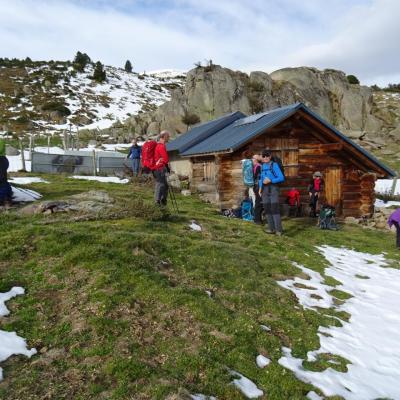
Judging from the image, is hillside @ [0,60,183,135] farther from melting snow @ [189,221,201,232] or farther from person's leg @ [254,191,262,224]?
melting snow @ [189,221,201,232]

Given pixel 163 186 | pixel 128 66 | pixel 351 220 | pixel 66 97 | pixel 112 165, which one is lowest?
pixel 351 220

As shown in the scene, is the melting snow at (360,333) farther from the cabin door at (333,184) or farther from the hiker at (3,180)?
the cabin door at (333,184)

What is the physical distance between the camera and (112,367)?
14.1ft

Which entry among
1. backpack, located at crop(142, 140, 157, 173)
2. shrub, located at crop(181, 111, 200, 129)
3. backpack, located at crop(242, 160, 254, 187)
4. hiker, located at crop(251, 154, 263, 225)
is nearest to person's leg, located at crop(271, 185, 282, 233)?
hiker, located at crop(251, 154, 263, 225)

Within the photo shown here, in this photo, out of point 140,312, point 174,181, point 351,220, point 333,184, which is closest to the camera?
point 140,312

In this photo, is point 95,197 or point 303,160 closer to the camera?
point 95,197

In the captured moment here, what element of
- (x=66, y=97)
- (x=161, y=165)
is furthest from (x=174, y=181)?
(x=66, y=97)

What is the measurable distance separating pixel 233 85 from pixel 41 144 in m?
22.3

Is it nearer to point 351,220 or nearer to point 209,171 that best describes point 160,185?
point 209,171

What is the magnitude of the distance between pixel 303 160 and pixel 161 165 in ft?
29.8

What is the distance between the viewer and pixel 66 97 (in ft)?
214

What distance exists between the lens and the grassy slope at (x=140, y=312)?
426 centimetres

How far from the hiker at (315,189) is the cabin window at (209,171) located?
471 centimetres

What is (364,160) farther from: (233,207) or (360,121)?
(360,121)
